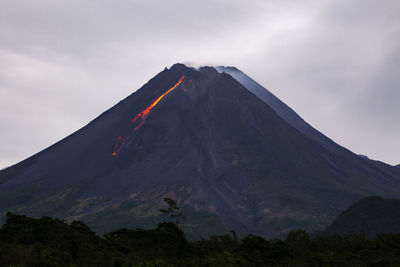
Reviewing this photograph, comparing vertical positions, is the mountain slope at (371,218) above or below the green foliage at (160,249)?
above

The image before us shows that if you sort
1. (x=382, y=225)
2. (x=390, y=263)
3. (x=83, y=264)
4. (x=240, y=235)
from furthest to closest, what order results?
(x=240, y=235)
(x=382, y=225)
(x=390, y=263)
(x=83, y=264)

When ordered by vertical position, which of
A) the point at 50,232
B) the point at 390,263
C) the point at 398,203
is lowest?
the point at 390,263

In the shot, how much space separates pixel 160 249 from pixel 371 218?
8049 cm

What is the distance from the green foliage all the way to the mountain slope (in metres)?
57.2

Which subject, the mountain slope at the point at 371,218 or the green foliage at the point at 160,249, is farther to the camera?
the mountain slope at the point at 371,218

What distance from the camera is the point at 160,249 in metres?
55.0

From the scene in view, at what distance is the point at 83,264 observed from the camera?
141ft

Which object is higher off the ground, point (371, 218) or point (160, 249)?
point (371, 218)

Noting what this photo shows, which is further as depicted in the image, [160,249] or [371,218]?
[371,218]

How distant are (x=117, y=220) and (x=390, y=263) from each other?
145162 mm

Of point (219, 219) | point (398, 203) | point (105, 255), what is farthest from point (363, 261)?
point (219, 219)

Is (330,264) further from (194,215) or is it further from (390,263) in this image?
(194,215)

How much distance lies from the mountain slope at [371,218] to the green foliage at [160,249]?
5718cm

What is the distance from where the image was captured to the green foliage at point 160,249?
1710 inches
